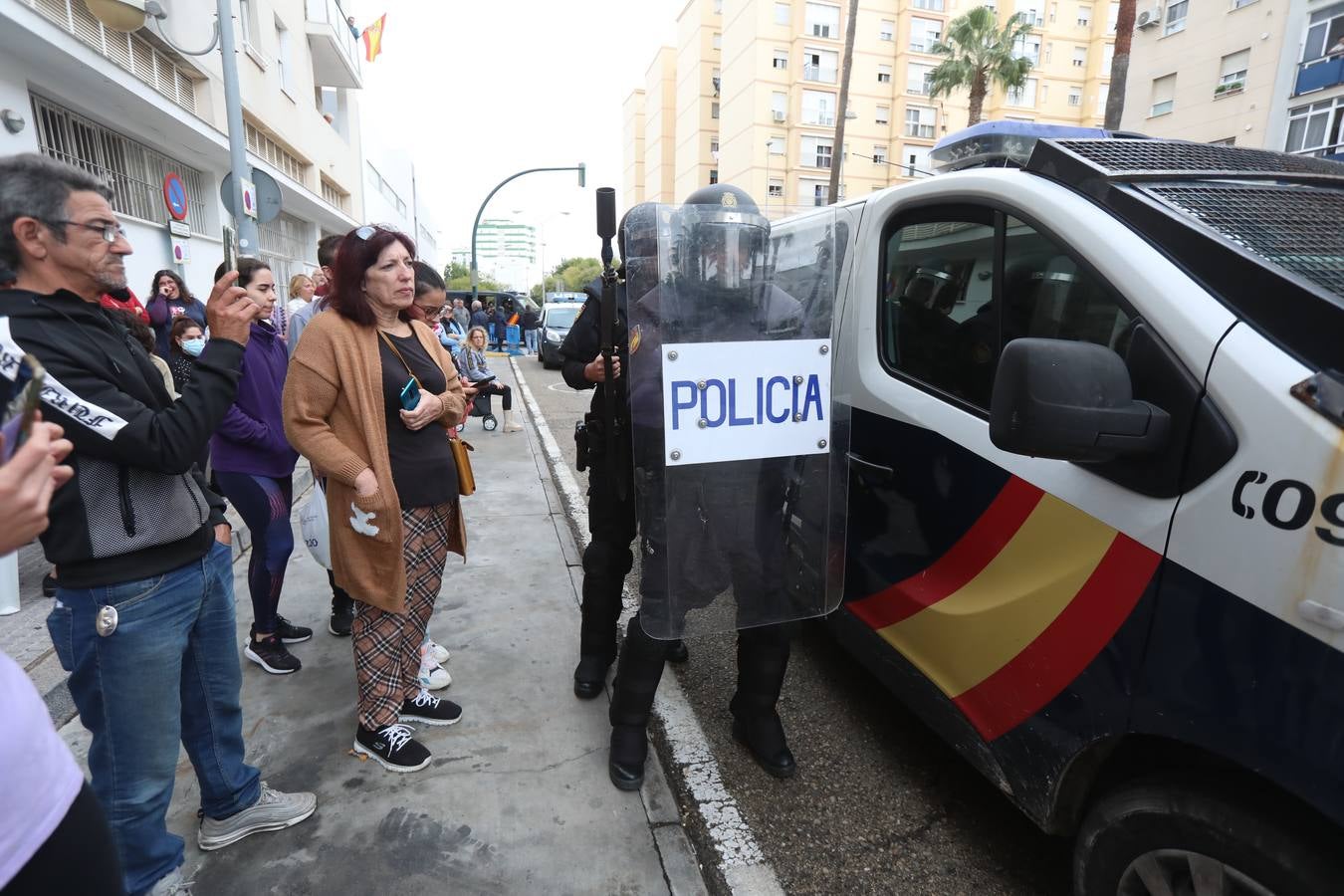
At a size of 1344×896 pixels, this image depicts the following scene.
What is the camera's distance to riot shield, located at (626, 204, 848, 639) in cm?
205

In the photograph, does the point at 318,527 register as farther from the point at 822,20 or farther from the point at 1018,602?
the point at 822,20

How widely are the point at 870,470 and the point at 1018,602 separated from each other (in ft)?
2.51

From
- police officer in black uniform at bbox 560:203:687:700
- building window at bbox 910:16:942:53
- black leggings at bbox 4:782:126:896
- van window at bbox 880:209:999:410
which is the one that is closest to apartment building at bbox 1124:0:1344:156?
building window at bbox 910:16:942:53

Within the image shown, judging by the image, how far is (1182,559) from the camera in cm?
140

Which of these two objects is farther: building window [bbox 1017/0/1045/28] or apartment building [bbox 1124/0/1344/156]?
building window [bbox 1017/0/1045/28]

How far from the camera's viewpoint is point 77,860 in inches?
40.6

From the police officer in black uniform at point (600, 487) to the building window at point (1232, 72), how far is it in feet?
93.2

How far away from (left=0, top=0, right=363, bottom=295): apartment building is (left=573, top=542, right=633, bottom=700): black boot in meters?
2.75

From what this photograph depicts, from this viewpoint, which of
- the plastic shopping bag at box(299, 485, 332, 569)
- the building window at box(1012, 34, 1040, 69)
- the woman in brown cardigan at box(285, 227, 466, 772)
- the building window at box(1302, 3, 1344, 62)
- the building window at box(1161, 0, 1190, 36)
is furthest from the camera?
the building window at box(1012, 34, 1040, 69)

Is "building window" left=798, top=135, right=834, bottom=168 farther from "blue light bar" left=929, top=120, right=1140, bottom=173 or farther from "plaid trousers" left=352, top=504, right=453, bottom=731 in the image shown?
"plaid trousers" left=352, top=504, right=453, bottom=731

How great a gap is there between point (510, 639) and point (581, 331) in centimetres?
170

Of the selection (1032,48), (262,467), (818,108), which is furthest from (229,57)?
(1032,48)

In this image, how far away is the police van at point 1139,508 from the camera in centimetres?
126

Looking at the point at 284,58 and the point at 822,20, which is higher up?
the point at 822,20
